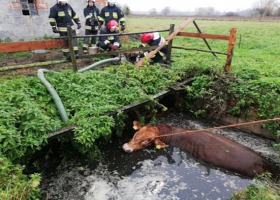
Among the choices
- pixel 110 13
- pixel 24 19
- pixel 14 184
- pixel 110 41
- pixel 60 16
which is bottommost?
pixel 14 184

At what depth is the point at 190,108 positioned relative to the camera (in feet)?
20.6

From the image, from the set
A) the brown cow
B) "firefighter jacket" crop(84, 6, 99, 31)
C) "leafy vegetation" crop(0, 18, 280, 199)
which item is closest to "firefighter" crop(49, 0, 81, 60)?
"firefighter jacket" crop(84, 6, 99, 31)

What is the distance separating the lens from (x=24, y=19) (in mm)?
10109

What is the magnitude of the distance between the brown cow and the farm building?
787 centimetres

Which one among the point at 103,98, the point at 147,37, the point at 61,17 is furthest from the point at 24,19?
the point at 103,98

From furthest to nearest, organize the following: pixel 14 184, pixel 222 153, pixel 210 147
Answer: pixel 210 147 < pixel 222 153 < pixel 14 184

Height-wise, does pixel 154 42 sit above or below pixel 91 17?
below

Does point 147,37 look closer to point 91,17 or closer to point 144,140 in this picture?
point 91,17

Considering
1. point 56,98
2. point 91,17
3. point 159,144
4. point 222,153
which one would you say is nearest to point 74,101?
point 56,98

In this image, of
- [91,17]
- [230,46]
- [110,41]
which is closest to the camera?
[230,46]

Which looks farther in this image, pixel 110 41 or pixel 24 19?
pixel 24 19

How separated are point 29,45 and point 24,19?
600 centimetres

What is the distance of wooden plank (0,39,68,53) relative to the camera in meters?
4.89

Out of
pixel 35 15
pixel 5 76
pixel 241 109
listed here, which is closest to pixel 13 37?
pixel 35 15
